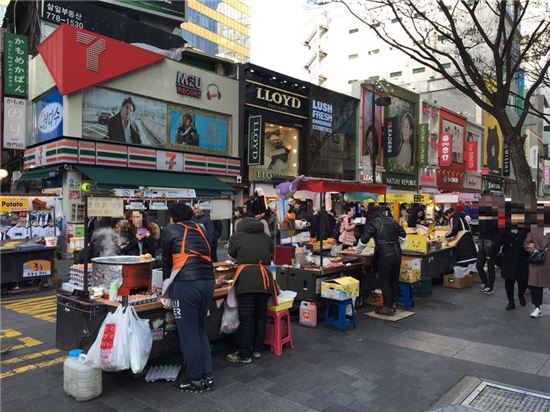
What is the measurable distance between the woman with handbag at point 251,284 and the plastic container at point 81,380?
1660mm

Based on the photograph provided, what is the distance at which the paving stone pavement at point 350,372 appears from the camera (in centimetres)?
430

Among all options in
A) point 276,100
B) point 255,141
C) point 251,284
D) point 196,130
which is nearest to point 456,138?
point 276,100

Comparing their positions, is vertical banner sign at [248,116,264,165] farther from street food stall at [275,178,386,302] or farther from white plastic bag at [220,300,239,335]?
white plastic bag at [220,300,239,335]

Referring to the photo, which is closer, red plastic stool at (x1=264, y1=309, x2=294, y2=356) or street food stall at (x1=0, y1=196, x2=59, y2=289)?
red plastic stool at (x1=264, y1=309, x2=294, y2=356)

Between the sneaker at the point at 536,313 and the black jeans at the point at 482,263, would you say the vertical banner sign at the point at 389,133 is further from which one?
the sneaker at the point at 536,313

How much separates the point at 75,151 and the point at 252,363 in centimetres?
1253

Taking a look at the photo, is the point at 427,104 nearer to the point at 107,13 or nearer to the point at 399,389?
the point at 107,13

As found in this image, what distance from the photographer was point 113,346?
4117 mm

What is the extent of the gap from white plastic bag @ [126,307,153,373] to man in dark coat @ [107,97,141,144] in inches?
532

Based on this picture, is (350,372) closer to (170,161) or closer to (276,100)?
(170,161)

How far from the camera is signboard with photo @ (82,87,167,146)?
1593 centimetres

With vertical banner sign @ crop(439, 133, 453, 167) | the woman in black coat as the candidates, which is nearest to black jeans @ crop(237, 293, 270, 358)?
the woman in black coat

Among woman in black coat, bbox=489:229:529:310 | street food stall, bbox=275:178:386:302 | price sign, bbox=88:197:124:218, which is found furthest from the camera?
woman in black coat, bbox=489:229:529:310

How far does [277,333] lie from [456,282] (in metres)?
6.40
